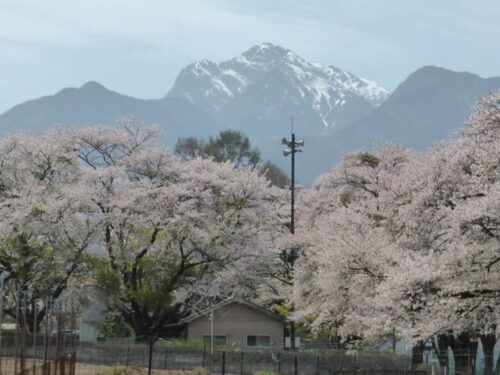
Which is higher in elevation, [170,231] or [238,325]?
[170,231]

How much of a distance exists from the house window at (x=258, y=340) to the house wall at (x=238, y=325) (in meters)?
0.19

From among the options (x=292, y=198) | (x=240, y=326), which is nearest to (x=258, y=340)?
(x=240, y=326)

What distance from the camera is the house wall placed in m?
47.2

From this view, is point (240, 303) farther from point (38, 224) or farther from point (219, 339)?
point (38, 224)

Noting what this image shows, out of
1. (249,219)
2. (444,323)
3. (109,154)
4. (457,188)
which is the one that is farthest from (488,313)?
(109,154)

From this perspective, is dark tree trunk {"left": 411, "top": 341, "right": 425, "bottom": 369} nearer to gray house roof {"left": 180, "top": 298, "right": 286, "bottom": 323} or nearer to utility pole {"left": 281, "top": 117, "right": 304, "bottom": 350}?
utility pole {"left": 281, "top": 117, "right": 304, "bottom": 350}

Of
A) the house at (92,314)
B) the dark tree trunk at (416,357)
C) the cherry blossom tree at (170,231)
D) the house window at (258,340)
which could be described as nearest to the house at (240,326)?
the house window at (258,340)

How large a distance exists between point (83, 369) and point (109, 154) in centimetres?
1522

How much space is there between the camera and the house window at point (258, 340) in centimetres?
4819

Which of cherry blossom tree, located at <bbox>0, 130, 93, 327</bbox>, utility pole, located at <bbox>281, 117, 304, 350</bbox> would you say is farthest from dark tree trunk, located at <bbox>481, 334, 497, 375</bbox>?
cherry blossom tree, located at <bbox>0, 130, 93, 327</bbox>

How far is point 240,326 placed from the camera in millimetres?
47875

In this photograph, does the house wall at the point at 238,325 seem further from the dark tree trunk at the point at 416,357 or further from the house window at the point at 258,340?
the dark tree trunk at the point at 416,357

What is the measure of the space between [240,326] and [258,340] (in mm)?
1403

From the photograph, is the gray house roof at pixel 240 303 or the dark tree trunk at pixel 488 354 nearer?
the dark tree trunk at pixel 488 354
